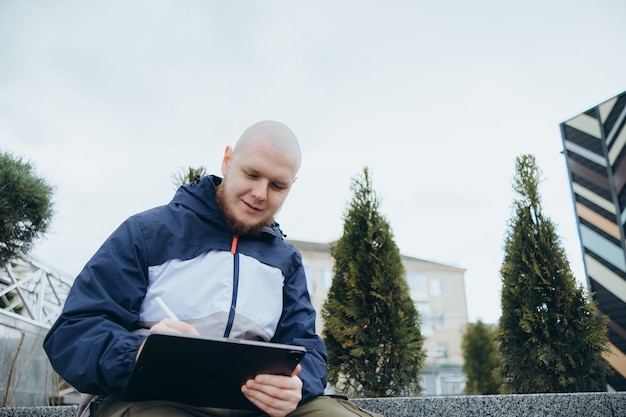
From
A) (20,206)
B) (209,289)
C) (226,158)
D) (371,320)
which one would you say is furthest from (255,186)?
(20,206)

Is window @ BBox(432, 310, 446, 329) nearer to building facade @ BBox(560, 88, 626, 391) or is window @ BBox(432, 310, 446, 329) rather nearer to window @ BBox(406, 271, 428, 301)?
window @ BBox(406, 271, 428, 301)

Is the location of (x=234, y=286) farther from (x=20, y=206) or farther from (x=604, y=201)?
(x=604, y=201)

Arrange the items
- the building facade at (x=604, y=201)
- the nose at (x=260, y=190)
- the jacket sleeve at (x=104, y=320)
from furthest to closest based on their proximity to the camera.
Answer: the building facade at (x=604, y=201)
the nose at (x=260, y=190)
the jacket sleeve at (x=104, y=320)

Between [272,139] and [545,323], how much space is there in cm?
420

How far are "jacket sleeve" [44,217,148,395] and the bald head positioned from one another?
57 cm

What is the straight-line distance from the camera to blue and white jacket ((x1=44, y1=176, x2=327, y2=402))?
141 cm

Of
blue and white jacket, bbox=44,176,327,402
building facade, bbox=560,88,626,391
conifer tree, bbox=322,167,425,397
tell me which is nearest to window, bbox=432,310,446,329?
building facade, bbox=560,88,626,391

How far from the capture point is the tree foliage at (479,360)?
Answer: 15086mm

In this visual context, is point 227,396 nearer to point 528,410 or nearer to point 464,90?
point 528,410

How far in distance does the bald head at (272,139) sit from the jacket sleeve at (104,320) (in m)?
0.57

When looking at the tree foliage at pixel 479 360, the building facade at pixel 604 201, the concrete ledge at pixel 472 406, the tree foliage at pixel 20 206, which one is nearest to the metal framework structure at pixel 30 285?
the tree foliage at pixel 20 206

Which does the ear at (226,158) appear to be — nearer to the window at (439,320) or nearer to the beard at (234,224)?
the beard at (234,224)

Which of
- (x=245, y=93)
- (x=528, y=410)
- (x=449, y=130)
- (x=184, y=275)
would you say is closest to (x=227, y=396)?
(x=184, y=275)

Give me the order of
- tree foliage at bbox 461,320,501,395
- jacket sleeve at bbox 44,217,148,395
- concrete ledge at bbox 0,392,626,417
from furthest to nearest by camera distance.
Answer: tree foliage at bbox 461,320,501,395 → concrete ledge at bbox 0,392,626,417 → jacket sleeve at bbox 44,217,148,395
